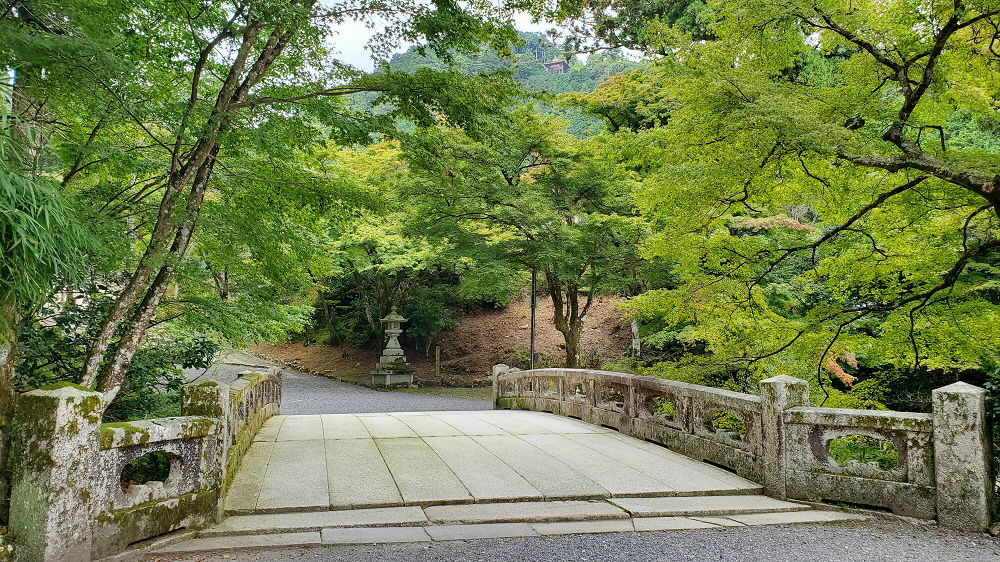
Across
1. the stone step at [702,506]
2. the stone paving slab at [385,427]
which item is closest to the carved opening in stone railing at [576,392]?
the stone paving slab at [385,427]

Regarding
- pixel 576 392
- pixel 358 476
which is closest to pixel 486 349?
pixel 576 392

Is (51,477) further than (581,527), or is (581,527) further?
(581,527)

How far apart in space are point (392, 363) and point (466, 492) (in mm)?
16333

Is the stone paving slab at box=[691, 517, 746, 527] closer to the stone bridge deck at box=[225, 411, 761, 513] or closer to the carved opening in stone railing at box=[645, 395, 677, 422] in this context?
the stone bridge deck at box=[225, 411, 761, 513]

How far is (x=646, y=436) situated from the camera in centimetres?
691

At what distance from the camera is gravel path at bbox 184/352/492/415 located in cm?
1490

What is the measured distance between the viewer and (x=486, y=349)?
23797mm

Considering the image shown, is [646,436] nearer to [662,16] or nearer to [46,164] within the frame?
[46,164]

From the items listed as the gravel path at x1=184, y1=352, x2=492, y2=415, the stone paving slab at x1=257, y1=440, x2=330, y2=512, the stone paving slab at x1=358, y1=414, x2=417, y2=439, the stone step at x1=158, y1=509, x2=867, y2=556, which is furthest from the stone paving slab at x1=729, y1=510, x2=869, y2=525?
the gravel path at x1=184, y1=352, x2=492, y2=415

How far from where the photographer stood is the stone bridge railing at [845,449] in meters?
4.07

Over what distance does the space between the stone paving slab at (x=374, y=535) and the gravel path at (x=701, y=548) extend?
0.21 ft

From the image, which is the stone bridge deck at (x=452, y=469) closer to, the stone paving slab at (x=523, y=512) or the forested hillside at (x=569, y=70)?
the stone paving slab at (x=523, y=512)

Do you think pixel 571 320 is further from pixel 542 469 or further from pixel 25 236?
pixel 25 236

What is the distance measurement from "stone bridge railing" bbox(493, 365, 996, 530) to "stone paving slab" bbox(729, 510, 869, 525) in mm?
188
